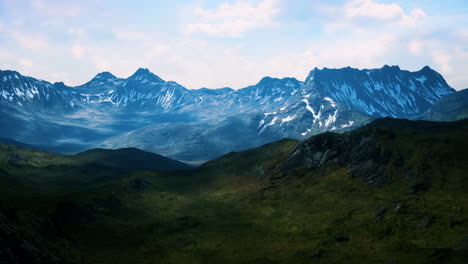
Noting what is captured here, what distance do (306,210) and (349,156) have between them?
45587 millimetres

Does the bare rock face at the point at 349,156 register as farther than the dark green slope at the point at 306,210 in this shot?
Yes

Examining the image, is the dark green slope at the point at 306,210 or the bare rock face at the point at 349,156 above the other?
the bare rock face at the point at 349,156

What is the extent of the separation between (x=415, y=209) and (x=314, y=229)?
30.6 metres

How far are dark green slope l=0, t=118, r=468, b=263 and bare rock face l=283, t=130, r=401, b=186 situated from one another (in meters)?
0.57

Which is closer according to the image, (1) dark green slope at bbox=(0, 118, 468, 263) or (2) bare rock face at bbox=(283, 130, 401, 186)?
(1) dark green slope at bbox=(0, 118, 468, 263)

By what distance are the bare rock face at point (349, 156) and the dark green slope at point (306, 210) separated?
22.3 inches

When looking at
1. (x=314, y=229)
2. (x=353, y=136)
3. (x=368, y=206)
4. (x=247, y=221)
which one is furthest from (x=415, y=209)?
(x=353, y=136)

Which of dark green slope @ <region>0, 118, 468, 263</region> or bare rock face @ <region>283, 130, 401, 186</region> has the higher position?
bare rock face @ <region>283, 130, 401, 186</region>

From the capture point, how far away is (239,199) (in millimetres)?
157750

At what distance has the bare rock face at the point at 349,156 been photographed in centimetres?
14238

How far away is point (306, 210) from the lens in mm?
128000

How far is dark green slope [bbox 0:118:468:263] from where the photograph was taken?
87.4 m

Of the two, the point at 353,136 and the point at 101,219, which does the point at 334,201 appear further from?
the point at 101,219

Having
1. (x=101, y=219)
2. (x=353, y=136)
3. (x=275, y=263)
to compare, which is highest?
(x=353, y=136)
